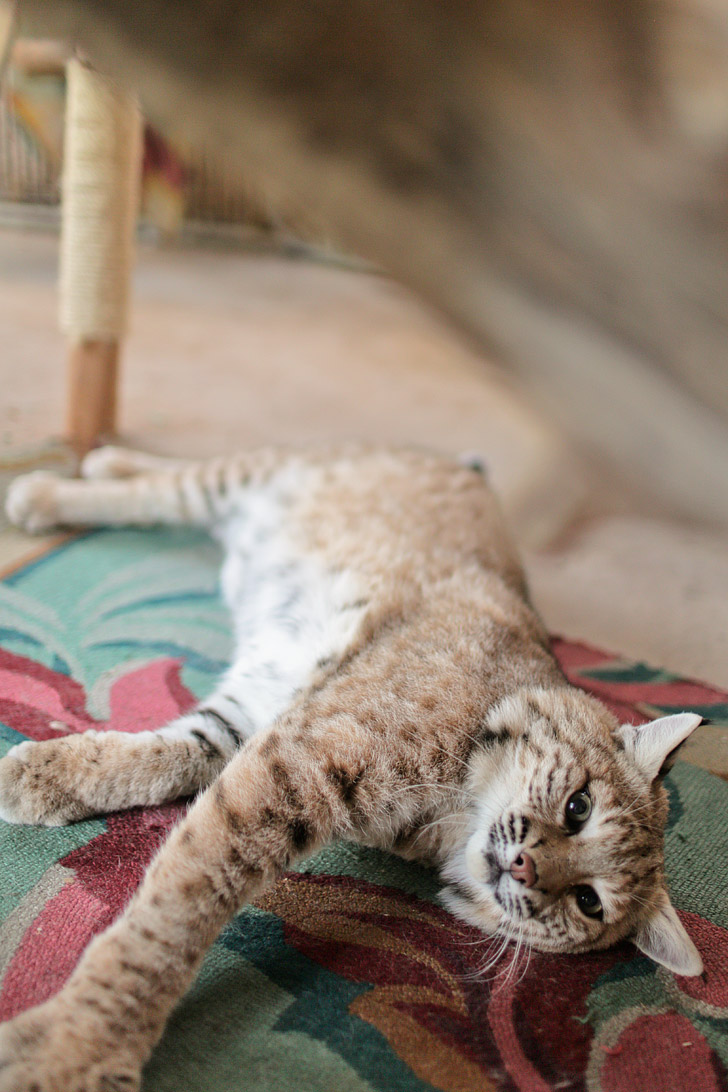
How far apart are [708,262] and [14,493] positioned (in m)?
2.38

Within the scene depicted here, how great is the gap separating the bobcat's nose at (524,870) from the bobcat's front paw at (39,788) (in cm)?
85

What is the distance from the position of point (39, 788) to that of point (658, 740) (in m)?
1.22

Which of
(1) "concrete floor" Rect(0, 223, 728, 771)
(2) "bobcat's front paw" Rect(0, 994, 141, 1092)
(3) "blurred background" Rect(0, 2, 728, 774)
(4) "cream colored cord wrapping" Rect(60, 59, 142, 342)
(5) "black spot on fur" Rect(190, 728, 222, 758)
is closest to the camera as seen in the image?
(2) "bobcat's front paw" Rect(0, 994, 141, 1092)

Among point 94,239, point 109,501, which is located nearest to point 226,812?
point 109,501

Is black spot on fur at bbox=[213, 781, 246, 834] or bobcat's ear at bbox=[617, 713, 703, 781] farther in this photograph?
bobcat's ear at bbox=[617, 713, 703, 781]

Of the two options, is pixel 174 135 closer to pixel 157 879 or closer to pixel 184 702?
pixel 157 879

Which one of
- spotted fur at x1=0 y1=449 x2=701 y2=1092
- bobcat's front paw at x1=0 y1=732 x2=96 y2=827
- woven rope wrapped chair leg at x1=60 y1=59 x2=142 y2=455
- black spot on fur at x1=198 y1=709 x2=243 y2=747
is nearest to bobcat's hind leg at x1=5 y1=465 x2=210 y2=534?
woven rope wrapped chair leg at x1=60 y1=59 x2=142 y2=455

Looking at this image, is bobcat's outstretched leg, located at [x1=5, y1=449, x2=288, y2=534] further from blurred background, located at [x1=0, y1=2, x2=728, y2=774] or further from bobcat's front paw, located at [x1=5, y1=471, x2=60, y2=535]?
blurred background, located at [x1=0, y1=2, x2=728, y2=774]

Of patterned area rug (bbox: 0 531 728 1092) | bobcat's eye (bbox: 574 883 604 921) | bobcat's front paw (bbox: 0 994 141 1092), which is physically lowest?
patterned area rug (bbox: 0 531 728 1092)

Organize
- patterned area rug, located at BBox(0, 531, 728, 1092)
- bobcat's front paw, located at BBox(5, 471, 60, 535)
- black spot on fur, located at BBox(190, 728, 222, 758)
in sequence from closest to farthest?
patterned area rug, located at BBox(0, 531, 728, 1092), black spot on fur, located at BBox(190, 728, 222, 758), bobcat's front paw, located at BBox(5, 471, 60, 535)

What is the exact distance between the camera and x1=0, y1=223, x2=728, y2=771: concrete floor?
3271 millimetres

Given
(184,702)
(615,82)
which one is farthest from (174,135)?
(184,702)

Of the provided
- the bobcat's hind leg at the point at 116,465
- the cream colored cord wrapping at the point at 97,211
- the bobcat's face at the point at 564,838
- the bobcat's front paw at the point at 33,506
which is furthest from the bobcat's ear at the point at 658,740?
the cream colored cord wrapping at the point at 97,211

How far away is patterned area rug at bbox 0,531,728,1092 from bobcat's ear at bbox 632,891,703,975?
48 mm
